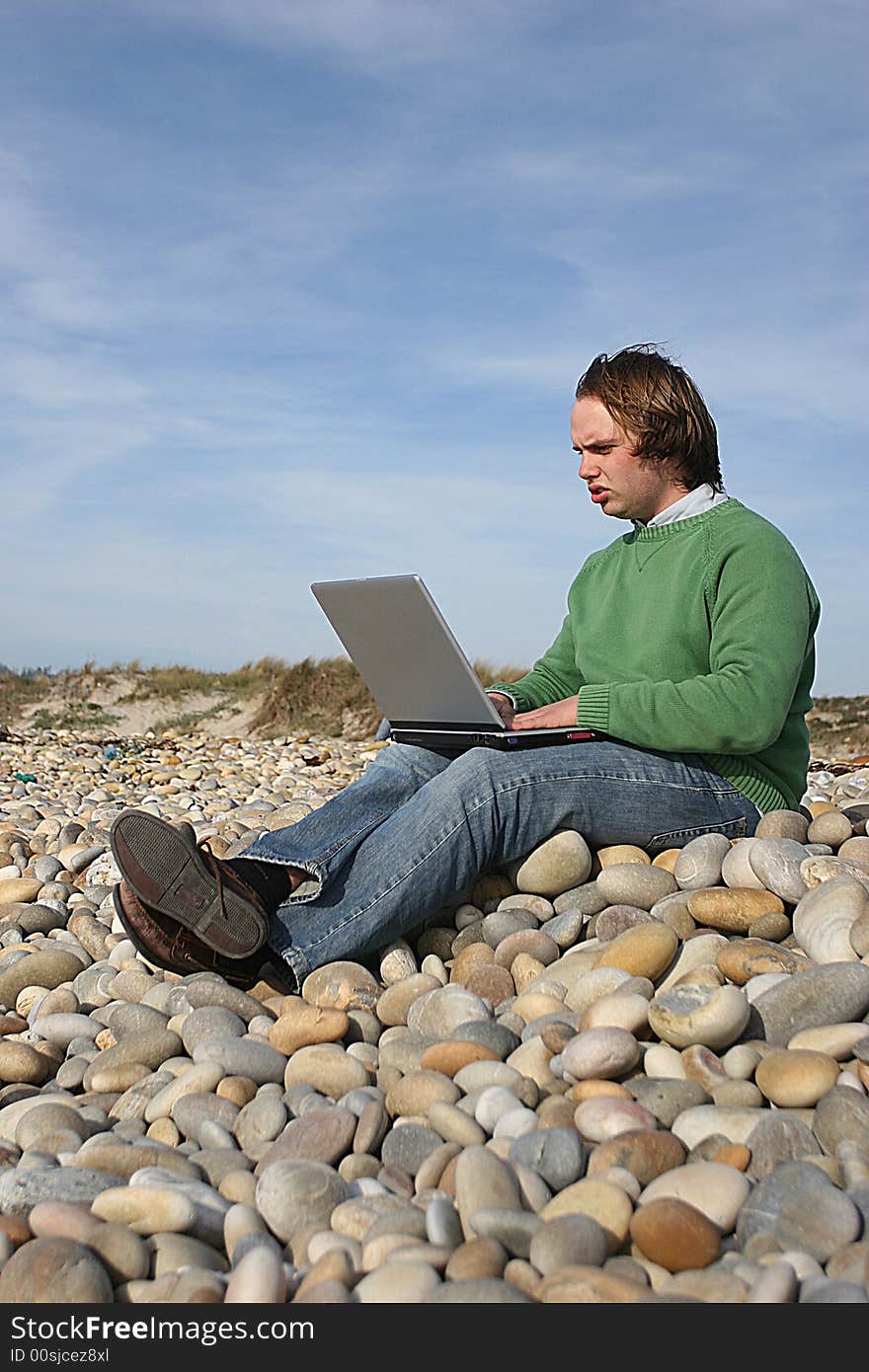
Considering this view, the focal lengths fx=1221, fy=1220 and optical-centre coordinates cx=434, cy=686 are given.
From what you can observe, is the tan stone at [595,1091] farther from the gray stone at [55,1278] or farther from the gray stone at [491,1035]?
the gray stone at [55,1278]

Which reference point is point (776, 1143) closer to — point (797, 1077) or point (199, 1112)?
point (797, 1077)

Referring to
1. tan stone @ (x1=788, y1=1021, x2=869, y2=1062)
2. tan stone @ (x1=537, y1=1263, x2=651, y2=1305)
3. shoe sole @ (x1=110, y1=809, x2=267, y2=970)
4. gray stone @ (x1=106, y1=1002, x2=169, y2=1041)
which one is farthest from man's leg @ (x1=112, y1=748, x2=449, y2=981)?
tan stone @ (x1=537, y1=1263, x2=651, y2=1305)

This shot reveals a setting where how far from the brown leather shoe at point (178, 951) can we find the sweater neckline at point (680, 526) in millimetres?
1766

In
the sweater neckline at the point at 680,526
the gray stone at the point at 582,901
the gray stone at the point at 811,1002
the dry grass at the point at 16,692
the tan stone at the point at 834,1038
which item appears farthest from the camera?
the dry grass at the point at 16,692

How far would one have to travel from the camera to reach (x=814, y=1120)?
90.6 inches

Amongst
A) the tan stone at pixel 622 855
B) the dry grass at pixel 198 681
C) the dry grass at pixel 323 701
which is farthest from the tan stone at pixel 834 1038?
the dry grass at pixel 198 681

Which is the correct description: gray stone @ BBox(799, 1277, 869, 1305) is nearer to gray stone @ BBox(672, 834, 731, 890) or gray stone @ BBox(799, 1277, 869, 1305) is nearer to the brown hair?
gray stone @ BBox(672, 834, 731, 890)

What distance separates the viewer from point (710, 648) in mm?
3637

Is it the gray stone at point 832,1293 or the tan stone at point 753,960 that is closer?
the gray stone at point 832,1293

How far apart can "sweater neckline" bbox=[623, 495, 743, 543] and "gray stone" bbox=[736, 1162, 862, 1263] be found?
2182 millimetres

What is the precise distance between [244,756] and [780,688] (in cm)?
902

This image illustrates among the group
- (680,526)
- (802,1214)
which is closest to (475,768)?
(680,526)

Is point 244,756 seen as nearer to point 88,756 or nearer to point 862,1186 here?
point 88,756

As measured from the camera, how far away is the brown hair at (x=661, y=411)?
3.75 metres
